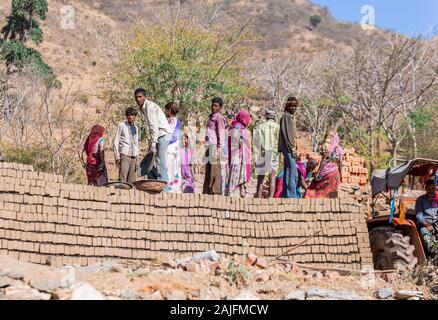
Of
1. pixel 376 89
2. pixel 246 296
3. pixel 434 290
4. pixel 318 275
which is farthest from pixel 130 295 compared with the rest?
pixel 376 89

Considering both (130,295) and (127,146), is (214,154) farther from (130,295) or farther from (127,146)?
(130,295)

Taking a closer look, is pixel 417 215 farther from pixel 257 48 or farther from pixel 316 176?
pixel 257 48

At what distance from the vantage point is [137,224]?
8719 millimetres

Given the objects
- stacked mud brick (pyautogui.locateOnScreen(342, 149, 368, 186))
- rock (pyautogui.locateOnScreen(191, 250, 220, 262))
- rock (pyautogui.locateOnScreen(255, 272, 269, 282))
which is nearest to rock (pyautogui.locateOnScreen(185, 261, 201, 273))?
rock (pyautogui.locateOnScreen(191, 250, 220, 262))

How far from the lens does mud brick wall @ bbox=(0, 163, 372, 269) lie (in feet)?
27.0

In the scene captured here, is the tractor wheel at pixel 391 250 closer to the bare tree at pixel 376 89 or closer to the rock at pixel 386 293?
the rock at pixel 386 293

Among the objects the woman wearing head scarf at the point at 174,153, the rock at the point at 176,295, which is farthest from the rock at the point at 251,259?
the woman wearing head scarf at the point at 174,153

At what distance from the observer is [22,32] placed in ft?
117

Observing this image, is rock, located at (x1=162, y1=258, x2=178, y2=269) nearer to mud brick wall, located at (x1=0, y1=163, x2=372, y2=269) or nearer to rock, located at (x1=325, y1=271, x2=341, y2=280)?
mud brick wall, located at (x1=0, y1=163, x2=372, y2=269)

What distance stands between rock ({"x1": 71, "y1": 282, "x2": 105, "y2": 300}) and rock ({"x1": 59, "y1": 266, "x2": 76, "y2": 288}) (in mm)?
101

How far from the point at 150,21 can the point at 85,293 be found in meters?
37.7

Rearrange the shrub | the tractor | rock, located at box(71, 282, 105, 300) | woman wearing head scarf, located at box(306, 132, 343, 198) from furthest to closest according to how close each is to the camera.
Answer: the shrub → woman wearing head scarf, located at box(306, 132, 343, 198) → the tractor → rock, located at box(71, 282, 105, 300)

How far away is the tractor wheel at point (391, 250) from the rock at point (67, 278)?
4.01 m
